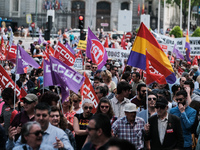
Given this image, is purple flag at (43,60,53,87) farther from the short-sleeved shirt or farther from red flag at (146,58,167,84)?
the short-sleeved shirt

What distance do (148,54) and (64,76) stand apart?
1510 millimetres

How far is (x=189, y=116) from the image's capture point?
7.76 metres

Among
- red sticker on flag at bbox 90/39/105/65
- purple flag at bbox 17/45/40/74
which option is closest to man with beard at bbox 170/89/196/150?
purple flag at bbox 17/45/40/74

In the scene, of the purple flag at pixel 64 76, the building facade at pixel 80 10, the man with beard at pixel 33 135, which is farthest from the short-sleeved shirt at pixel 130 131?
the building facade at pixel 80 10

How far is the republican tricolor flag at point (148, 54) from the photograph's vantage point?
8.43 meters

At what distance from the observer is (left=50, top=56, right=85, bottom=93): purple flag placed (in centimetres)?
883

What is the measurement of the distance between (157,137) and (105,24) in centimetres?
4940

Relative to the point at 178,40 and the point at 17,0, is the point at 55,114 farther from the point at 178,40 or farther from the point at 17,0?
the point at 17,0

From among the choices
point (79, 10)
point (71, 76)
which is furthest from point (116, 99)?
point (79, 10)

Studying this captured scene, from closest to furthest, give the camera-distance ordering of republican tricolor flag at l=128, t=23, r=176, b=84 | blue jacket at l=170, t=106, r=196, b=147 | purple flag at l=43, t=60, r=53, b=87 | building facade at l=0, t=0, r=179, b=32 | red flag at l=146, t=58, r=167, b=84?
blue jacket at l=170, t=106, r=196, b=147 < red flag at l=146, t=58, r=167, b=84 < republican tricolor flag at l=128, t=23, r=176, b=84 < purple flag at l=43, t=60, r=53, b=87 < building facade at l=0, t=0, r=179, b=32

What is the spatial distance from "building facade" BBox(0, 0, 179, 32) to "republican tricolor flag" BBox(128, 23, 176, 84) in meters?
47.6

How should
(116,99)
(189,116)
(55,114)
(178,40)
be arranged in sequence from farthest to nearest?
(178,40), (116,99), (189,116), (55,114)

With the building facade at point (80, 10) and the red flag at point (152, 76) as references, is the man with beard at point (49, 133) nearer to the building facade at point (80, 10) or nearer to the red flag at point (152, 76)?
the red flag at point (152, 76)

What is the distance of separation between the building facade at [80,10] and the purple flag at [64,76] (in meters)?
47.4
